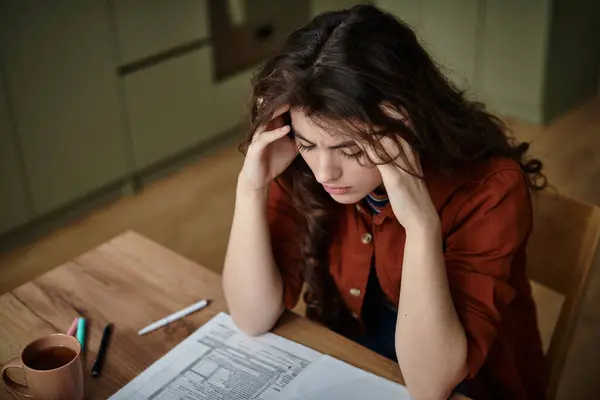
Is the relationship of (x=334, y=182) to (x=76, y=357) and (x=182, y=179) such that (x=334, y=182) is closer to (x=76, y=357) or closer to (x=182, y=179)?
(x=76, y=357)

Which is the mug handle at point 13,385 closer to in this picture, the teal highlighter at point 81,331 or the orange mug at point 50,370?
the orange mug at point 50,370

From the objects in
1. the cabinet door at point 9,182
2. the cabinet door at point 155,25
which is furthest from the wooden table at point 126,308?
the cabinet door at point 155,25

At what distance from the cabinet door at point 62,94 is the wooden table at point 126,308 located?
4.56ft

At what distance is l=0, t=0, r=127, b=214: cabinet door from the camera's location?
96.6 inches

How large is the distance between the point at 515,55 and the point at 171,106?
167cm

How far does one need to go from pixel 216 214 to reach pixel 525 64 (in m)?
1.69

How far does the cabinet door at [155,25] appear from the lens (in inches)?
108

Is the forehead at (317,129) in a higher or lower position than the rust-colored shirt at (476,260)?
higher

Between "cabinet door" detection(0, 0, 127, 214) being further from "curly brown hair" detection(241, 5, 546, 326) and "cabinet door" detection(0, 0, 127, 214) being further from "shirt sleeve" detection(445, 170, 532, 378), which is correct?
"shirt sleeve" detection(445, 170, 532, 378)

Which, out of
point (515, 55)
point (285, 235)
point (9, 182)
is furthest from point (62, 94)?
point (515, 55)

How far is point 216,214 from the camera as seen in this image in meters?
2.92

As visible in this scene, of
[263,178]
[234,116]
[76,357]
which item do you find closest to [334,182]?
[263,178]

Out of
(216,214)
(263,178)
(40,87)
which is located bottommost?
(216,214)

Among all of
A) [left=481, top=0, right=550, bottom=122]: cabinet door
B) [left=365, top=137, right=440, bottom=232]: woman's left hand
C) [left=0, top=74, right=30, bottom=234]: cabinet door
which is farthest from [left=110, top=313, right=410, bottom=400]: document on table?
[left=481, top=0, right=550, bottom=122]: cabinet door
